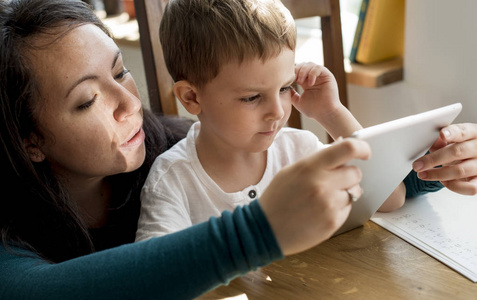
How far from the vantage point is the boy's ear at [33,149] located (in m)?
0.95

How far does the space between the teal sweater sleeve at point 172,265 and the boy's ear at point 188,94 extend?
1.17ft

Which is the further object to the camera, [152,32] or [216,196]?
[152,32]

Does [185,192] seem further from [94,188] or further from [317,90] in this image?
[317,90]

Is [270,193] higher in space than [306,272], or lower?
higher

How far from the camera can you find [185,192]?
105cm

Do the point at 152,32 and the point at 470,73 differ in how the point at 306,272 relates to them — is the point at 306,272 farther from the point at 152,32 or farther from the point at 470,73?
the point at 470,73

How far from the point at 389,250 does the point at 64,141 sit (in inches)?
23.6

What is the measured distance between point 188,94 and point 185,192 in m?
0.20

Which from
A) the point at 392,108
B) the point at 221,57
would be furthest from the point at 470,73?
the point at 221,57

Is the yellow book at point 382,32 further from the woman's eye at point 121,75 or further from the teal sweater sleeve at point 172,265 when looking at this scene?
the teal sweater sleeve at point 172,265

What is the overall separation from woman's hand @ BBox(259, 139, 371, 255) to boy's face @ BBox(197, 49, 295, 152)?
298 millimetres

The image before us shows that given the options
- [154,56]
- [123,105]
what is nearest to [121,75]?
[123,105]

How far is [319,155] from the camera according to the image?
24.6 inches

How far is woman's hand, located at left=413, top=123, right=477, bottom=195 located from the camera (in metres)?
0.92
